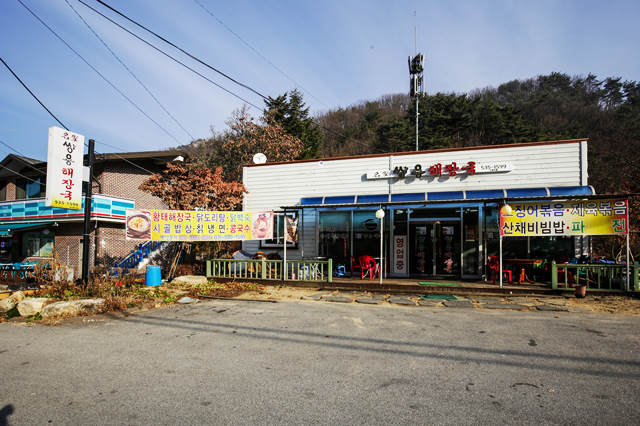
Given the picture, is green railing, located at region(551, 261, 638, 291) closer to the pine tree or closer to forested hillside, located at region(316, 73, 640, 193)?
forested hillside, located at region(316, 73, 640, 193)

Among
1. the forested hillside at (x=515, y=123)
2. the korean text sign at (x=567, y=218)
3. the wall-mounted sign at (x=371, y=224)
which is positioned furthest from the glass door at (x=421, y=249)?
the forested hillside at (x=515, y=123)

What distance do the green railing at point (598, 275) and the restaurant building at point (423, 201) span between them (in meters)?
1.06

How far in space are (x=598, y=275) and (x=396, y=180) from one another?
704 centimetres

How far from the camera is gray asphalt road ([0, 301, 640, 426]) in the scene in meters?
3.49

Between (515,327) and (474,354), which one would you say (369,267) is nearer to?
(515,327)

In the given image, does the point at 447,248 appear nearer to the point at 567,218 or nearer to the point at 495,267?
the point at 495,267

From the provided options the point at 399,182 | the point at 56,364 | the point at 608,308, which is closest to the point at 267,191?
the point at 399,182

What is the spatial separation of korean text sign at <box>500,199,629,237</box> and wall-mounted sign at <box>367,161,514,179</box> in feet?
8.47

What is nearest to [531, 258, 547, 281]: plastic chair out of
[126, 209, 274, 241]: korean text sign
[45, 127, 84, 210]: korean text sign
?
[126, 209, 274, 241]: korean text sign

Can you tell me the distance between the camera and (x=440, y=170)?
44.0ft

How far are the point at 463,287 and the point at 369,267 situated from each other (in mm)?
3430

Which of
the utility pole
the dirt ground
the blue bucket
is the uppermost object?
the utility pole

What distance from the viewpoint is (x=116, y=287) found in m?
10.3

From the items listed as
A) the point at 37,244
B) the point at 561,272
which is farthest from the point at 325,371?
the point at 37,244
